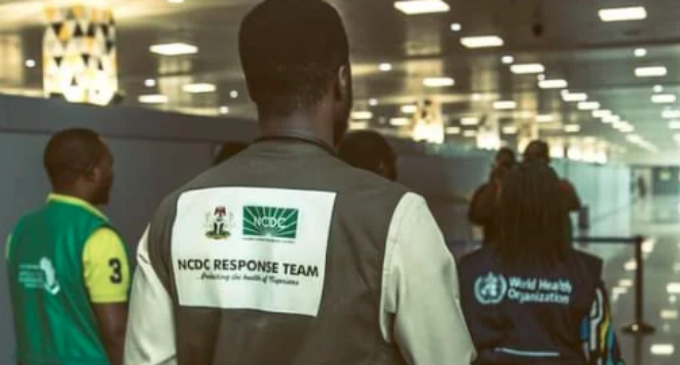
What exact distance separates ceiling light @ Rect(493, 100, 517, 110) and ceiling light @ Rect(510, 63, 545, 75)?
8.84 metres

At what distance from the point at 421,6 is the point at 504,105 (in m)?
19.9

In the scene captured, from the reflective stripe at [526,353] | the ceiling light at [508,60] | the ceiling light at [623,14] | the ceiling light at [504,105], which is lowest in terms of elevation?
the reflective stripe at [526,353]

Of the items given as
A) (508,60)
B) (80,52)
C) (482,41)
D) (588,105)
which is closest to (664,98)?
(588,105)

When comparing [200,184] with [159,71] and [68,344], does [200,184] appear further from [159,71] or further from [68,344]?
[159,71]

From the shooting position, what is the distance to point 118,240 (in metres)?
3.18

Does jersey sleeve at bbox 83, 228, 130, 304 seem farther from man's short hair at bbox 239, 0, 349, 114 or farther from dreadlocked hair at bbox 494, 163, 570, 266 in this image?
man's short hair at bbox 239, 0, 349, 114

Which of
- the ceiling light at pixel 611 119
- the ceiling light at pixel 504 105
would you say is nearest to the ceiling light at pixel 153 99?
the ceiling light at pixel 504 105

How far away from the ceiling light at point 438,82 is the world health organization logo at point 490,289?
77.4 ft

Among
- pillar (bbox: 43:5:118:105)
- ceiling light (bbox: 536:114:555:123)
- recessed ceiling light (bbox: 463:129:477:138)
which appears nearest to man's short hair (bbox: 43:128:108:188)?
pillar (bbox: 43:5:118:105)

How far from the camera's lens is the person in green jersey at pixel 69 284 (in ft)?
10.2

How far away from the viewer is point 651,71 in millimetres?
25094

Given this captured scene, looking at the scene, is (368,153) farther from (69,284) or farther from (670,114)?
(670,114)

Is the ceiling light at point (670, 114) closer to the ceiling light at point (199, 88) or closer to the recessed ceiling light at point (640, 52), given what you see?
the recessed ceiling light at point (640, 52)

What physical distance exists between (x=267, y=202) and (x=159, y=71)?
2435 cm
